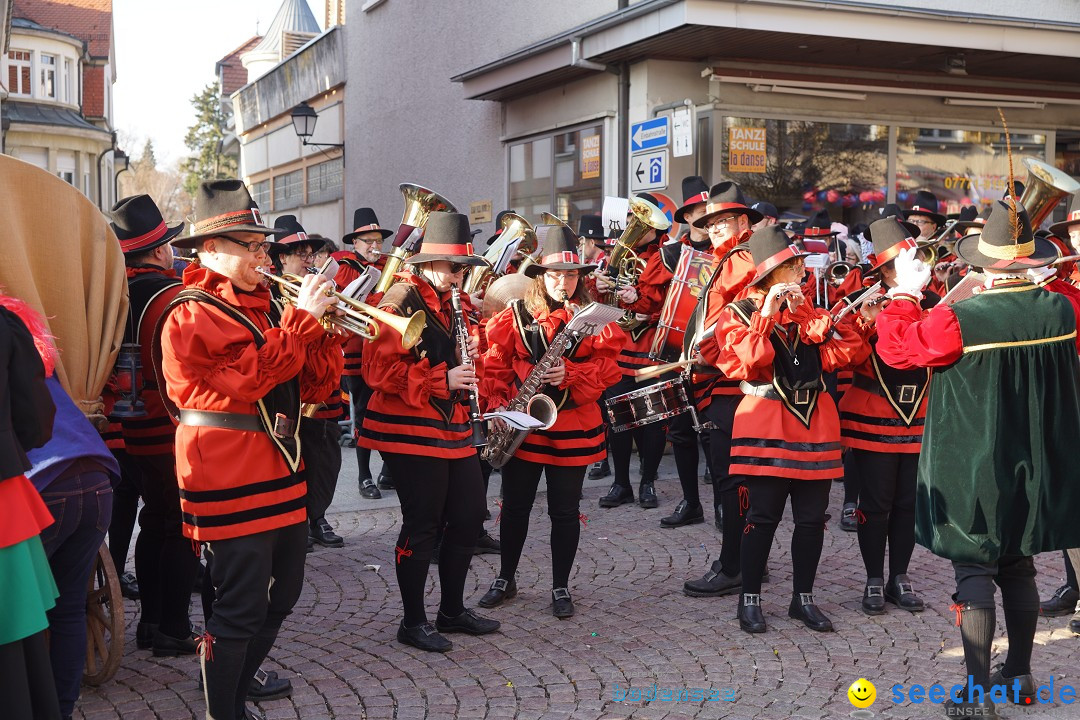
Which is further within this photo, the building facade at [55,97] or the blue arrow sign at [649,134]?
the building facade at [55,97]

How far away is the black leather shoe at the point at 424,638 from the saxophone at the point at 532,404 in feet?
3.12

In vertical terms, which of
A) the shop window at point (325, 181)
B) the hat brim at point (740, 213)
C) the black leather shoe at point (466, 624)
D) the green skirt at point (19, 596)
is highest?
the shop window at point (325, 181)

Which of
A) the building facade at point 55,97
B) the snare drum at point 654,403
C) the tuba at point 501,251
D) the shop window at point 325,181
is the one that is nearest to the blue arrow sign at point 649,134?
the tuba at point 501,251

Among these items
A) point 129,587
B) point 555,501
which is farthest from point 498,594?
point 129,587

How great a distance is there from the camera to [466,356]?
496 cm

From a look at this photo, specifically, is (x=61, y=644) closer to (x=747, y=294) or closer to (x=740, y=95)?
(x=747, y=294)

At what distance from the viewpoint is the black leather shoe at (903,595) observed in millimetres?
5492

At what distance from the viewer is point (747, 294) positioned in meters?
5.21

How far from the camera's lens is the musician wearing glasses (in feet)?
12.2

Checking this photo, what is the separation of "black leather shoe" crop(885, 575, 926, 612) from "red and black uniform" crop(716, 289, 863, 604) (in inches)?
25.7

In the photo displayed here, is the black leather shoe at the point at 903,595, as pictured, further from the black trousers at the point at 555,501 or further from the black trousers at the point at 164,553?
the black trousers at the point at 164,553

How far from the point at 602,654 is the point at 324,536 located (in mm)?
A: 2596

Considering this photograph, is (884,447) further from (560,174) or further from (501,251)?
(560,174)

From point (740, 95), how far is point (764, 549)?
7.38 meters
